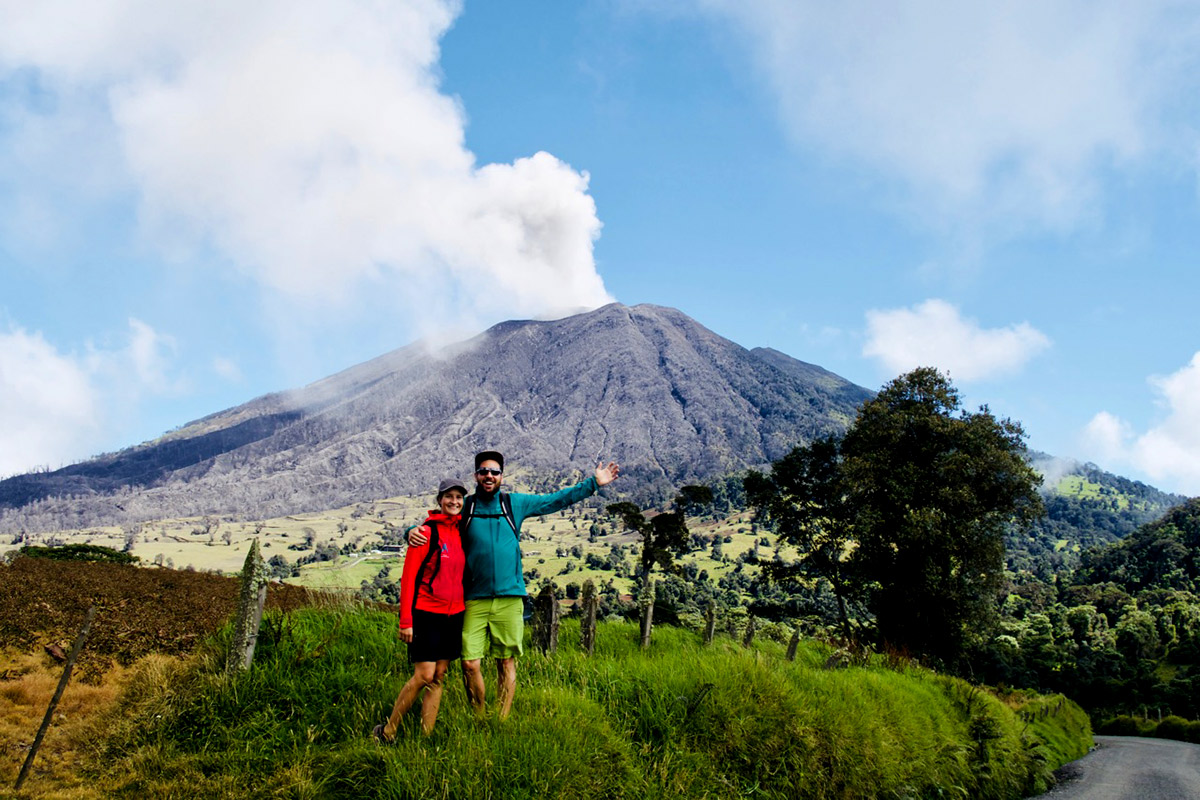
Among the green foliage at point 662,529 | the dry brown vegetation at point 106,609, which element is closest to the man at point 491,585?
the dry brown vegetation at point 106,609

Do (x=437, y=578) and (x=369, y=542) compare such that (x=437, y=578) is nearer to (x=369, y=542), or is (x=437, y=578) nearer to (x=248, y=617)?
(x=248, y=617)

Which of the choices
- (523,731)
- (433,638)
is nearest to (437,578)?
(433,638)

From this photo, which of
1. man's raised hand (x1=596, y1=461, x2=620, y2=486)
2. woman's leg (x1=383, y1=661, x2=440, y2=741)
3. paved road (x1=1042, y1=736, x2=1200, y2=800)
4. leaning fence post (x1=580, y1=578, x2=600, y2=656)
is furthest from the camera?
paved road (x1=1042, y1=736, x2=1200, y2=800)

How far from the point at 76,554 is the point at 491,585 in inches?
784

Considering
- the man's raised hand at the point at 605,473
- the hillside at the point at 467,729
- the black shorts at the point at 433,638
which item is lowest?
the hillside at the point at 467,729

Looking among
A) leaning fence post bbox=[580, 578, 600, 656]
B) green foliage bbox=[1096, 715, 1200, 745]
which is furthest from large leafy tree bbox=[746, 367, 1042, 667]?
green foliage bbox=[1096, 715, 1200, 745]

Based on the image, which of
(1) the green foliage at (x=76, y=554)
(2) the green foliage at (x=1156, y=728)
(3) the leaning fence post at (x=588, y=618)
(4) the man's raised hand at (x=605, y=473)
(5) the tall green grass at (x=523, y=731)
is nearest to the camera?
(5) the tall green grass at (x=523, y=731)

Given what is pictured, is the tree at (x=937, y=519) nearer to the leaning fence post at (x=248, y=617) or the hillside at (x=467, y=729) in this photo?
the hillside at (x=467, y=729)

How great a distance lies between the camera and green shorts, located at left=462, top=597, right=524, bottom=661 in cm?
548

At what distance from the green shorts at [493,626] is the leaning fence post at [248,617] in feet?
7.39

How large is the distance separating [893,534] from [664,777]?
17.1 meters

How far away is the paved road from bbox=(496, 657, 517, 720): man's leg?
40.7ft

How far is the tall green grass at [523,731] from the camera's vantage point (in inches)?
194

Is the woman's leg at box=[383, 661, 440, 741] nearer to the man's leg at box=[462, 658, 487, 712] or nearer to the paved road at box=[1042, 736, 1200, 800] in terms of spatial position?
the man's leg at box=[462, 658, 487, 712]
